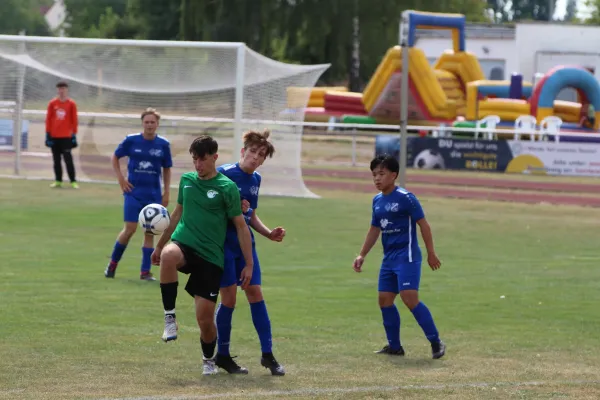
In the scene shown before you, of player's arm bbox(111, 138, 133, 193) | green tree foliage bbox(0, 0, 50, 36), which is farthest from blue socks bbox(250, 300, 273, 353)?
green tree foliage bbox(0, 0, 50, 36)

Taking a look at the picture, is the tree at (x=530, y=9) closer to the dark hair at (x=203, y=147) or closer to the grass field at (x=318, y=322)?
the grass field at (x=318, y=322)

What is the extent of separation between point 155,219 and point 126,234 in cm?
301

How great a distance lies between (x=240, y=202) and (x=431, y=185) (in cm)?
2161

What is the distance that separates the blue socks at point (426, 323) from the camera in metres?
9.77

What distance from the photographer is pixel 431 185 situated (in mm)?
29734

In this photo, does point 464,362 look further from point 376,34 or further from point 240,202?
point 376,34

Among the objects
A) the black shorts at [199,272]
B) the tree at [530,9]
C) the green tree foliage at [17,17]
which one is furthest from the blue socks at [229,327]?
the tree at [530,9]

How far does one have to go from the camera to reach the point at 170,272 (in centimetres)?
838

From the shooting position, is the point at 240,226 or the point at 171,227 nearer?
the point at 240,226

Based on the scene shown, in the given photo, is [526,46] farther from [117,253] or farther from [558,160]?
[117,253]

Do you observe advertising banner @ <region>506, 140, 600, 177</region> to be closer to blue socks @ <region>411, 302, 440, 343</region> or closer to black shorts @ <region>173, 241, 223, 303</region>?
blue socks @ <region>411, 302, 440, 343</region>

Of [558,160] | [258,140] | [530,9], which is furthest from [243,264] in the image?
[530,9]

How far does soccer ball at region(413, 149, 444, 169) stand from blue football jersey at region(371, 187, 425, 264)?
2315 cm

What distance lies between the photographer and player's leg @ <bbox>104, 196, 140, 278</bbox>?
13930mm
